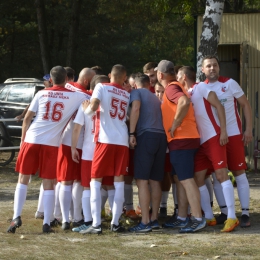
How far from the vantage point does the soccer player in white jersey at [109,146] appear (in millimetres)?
8781

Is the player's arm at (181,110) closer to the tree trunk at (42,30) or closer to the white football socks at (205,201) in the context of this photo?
the white football socks at (205,201)

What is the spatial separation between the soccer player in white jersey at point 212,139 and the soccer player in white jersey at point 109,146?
0.91 metres

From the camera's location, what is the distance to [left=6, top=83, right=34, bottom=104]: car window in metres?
19.8

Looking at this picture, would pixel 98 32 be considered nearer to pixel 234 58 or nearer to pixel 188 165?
pixel 234 58

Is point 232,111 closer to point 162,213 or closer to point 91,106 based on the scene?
point 91,106

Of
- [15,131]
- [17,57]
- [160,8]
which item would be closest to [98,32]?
[17,57]

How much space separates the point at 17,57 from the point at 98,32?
5218mm

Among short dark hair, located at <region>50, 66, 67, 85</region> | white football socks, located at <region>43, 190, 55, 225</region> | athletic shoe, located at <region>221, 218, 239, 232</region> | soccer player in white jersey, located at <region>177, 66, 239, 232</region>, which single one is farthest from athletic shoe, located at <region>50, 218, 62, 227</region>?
athletic shoe, located at <region>221, 218, 239, 232</region>

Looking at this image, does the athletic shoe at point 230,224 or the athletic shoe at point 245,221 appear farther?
the athletic shoe at point 245,221

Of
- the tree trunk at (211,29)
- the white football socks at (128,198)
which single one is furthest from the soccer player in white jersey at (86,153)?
the tree trunk at (211,29)

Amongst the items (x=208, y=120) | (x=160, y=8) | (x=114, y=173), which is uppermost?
(x=160, y=8)

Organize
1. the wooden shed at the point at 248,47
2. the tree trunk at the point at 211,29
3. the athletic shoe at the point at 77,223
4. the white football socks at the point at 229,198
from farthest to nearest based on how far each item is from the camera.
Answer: the wooden shed at the point at 248,47 → the tree trunk at the point at 211,29 → the athletic shoe at the point at 77,223 → the white football socks at the point at 229,198

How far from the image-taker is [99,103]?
28.6 ft

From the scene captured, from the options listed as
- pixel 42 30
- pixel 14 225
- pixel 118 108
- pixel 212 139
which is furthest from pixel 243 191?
pixel 42 30
